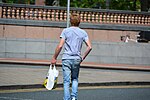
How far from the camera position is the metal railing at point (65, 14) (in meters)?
25.2

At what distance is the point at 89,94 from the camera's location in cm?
1277

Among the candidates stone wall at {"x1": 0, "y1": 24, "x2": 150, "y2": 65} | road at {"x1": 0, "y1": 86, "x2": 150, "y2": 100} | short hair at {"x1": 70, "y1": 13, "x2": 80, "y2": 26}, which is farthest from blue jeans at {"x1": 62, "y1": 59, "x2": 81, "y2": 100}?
stone wall at {"x1": 0, "y1": 24, "x2": 150, "y2": 65}

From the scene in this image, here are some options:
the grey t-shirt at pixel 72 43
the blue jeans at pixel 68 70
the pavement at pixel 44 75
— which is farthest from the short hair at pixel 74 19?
the pavement at pixel 44 75

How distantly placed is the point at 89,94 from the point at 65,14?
547 inches

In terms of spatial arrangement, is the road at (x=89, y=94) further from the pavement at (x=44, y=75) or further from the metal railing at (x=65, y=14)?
the metal railing at (x=65, y=14)

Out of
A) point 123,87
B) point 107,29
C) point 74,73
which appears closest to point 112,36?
point 107,29

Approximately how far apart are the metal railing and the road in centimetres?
1177

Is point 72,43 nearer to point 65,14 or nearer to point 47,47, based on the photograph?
point 47,47

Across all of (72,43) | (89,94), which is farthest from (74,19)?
(89,94)

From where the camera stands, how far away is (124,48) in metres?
24.0

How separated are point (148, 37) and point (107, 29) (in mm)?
2327

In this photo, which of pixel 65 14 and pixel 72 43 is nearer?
pixel 72 43

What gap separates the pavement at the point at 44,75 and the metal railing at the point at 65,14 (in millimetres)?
3653

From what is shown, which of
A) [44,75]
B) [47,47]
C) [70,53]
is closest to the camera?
[70,53]
